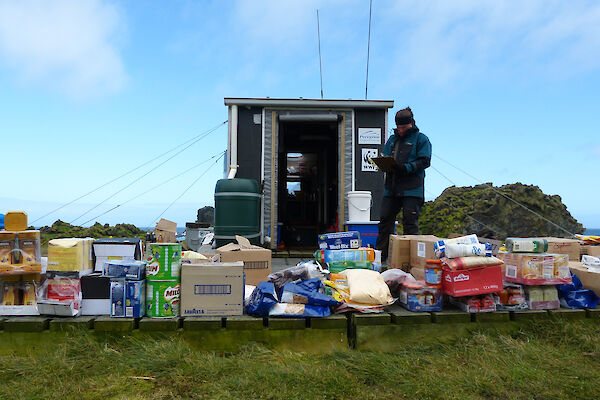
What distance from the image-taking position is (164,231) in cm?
551

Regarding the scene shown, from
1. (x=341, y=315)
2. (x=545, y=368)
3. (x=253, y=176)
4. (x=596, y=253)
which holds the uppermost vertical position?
(x=253, y=176)

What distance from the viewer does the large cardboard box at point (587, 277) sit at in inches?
125

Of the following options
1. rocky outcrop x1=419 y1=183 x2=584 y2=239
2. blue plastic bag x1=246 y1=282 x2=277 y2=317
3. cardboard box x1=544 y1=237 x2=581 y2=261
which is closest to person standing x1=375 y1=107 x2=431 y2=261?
cardboard box x1=544 y1=237 x2=581 y2=261

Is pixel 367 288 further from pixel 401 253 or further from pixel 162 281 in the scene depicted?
pixel 162 281

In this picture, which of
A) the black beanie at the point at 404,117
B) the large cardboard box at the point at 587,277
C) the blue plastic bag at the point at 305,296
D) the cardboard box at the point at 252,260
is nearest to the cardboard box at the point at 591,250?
the large cardboard box at the point at 587,277

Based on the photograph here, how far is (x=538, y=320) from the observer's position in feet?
9.51

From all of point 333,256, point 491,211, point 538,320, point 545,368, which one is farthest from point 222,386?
point 491,211

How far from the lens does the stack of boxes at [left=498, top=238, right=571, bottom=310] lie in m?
2.99

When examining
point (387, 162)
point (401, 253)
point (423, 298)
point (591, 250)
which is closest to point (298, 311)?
point (423, 298)

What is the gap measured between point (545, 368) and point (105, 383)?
8.44 ft

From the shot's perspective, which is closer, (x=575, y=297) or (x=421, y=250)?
(x=575, y=297)

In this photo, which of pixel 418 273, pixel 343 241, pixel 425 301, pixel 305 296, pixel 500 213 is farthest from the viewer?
Result: pixel 500 213

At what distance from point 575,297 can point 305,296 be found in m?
2.25

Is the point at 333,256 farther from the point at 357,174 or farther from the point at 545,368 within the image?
the point at 357,174
